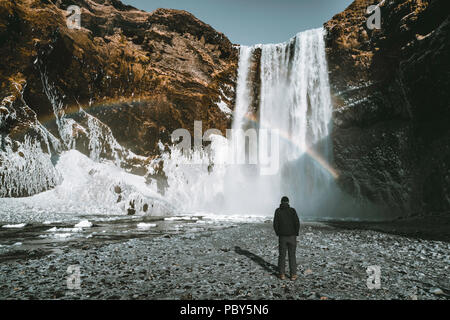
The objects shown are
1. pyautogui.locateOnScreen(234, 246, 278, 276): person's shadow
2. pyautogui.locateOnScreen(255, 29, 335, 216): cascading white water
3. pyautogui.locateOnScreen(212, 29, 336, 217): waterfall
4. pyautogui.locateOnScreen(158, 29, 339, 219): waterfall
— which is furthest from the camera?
pyautogui.locateOnScreen(158, 29, 339, 219): waterfall

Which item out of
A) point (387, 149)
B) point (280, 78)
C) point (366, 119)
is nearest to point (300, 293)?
point (387, 149)

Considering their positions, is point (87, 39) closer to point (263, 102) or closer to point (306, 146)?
point (263, 102)

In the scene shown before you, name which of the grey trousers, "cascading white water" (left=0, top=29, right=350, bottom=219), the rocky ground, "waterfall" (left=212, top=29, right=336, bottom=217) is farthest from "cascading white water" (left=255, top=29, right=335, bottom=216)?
the grey trousers

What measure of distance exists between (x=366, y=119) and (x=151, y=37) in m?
33.7

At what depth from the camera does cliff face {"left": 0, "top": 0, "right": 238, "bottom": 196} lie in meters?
28.0

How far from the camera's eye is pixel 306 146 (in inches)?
1421

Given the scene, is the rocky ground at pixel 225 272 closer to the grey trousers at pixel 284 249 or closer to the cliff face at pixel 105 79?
the grey trousers at pixel 284 249

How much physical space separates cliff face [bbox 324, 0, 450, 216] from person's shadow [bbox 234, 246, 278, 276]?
21195 millimetres

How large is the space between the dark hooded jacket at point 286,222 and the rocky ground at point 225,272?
3.80ft

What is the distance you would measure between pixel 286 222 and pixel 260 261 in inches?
93.6

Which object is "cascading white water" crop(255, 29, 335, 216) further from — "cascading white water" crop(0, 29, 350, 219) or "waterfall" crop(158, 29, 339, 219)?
"cascading white water" crop(0, 29, 350, 219)

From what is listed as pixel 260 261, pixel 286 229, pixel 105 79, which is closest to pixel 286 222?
pixel 286 229

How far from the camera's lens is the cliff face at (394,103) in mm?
23350

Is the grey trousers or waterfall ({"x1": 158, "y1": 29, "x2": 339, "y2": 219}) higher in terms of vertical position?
waterfall ({"x1": 158, "y1": 29, "x2": 339, "y2": 219})
